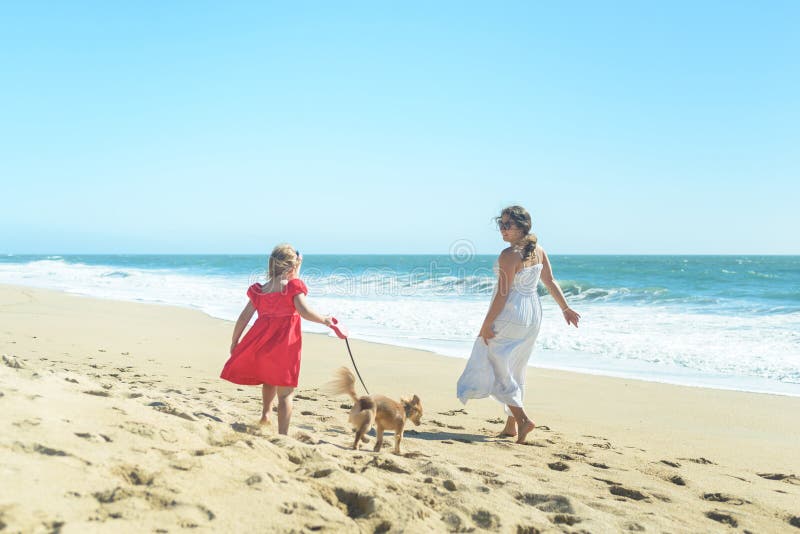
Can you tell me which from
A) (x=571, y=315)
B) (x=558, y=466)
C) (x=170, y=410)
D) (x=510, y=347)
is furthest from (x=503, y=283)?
(x=170, y=410)

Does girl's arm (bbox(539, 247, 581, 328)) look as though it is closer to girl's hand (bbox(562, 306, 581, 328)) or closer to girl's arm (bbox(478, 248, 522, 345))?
girl's hand (bbox(562, 306, 581, 328))

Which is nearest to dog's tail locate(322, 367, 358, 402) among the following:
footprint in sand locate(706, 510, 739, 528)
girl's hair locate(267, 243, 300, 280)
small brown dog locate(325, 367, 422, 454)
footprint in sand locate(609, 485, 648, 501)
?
small brown dog locate(325, 367, 422, 454)

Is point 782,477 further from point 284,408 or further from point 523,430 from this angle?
point 284,408

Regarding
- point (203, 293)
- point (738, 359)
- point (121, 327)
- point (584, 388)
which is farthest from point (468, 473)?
point (203, 293)

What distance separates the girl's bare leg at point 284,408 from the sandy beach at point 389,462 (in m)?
0.11

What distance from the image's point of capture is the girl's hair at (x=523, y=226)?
15.5 feet

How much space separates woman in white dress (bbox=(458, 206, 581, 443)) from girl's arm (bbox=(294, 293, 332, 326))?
139 centimetres

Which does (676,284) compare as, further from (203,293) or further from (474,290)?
(203,293)

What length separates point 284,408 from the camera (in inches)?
161

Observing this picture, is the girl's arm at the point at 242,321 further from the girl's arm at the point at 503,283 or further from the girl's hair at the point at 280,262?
the girl's arm at the point at 503,283

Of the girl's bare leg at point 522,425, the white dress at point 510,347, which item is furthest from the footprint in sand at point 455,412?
the girl's bare leg at point 522,425

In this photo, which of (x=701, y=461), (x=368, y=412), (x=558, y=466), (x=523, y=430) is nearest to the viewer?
(x=368, y=412)

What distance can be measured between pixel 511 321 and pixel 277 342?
183 centimetres

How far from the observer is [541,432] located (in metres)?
4.98
